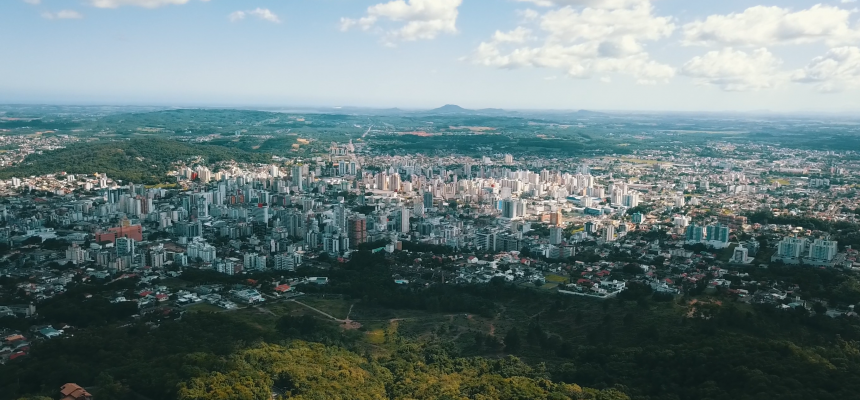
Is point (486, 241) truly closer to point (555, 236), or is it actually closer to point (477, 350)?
point (555, 236)

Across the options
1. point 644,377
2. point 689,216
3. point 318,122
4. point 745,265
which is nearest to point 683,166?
point 689,216

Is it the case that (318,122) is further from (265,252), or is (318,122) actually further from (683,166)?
(265,252)

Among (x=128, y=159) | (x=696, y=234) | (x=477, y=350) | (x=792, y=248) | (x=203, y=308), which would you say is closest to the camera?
(x=477, y=350)

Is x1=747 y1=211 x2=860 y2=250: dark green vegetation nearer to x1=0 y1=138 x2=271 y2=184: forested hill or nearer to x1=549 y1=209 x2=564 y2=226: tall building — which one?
x1=549 y1=209 x2=564 y2=226: tall building

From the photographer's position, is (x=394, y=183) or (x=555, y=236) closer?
(x=555, y=236)

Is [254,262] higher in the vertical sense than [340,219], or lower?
→ lower

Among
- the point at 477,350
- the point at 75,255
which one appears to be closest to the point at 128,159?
the point at 75,255

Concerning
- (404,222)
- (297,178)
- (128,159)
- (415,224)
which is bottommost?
(415,224)
